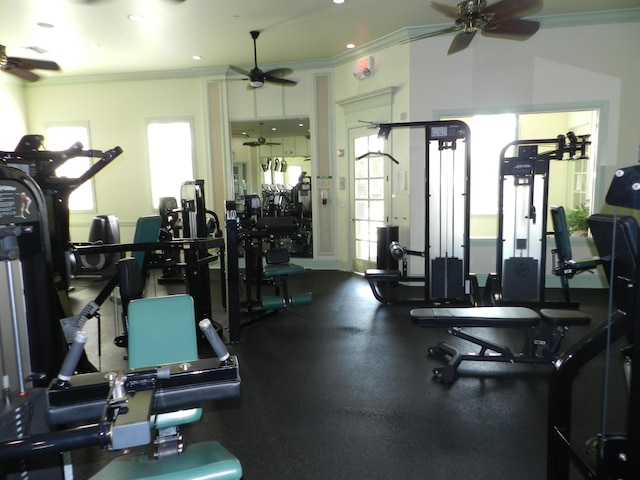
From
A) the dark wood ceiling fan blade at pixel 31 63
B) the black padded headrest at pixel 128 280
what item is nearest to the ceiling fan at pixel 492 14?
the black padded headrest at pixel 128 280

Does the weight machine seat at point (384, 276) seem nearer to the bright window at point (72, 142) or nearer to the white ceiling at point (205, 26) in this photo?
the white ceiling at point (205, 26)

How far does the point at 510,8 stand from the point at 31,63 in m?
5.31

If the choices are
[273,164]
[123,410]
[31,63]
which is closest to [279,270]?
[123,410]

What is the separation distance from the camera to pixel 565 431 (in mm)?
1737

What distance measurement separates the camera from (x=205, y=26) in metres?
5.43

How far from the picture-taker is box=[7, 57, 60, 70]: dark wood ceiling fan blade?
4.87m

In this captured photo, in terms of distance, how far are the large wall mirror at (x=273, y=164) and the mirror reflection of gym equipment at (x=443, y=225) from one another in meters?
4.33

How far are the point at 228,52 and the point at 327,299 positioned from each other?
417 centimetres

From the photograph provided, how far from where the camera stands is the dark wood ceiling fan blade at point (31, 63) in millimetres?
4867

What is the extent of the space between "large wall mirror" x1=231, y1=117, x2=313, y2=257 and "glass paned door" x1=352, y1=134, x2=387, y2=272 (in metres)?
2.62

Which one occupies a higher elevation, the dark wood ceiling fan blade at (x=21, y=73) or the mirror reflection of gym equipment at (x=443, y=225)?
the dark wood ceiling fan blade at (x=21, y=73)

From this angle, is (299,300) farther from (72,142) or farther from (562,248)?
(72,142)

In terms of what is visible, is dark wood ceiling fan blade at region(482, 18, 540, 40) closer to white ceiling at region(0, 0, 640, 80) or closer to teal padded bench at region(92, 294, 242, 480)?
white ceiling at region(0, 0, 640, 80)

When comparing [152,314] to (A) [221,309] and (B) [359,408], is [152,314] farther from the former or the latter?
(A) [221,309]
